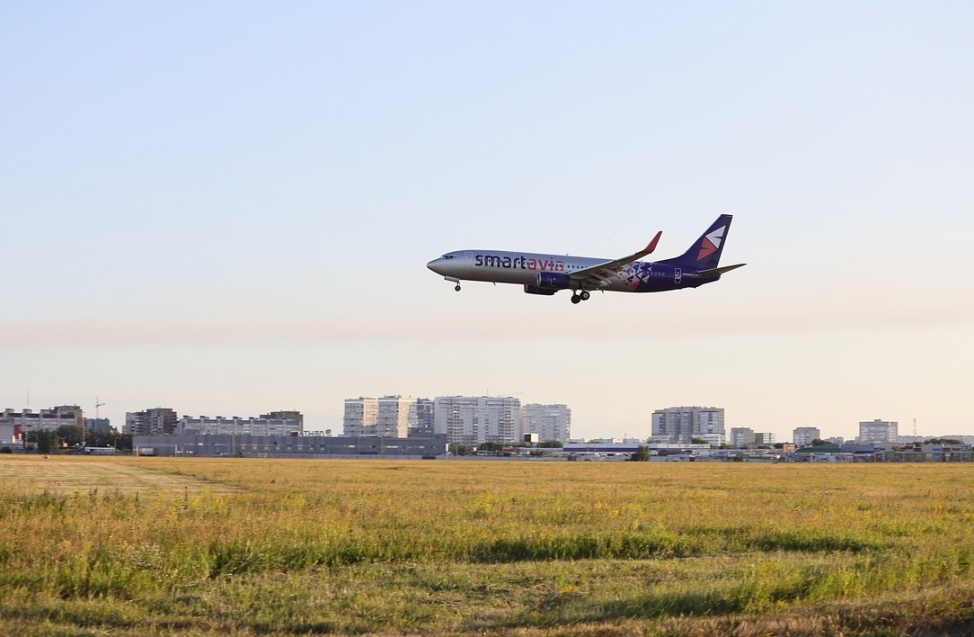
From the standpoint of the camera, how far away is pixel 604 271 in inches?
2438

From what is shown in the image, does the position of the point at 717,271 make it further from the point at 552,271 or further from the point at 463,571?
the point at 463,571

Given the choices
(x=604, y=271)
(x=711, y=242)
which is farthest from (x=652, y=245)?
(x=711, y=242)

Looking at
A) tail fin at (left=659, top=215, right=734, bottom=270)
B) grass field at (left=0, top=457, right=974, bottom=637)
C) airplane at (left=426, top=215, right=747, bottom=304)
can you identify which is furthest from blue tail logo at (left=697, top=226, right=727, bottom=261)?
grass field at (left=0, top=457, right=974, bottom=637)

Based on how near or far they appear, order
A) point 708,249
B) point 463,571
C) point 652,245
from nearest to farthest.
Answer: point 463,571 → point 652,245 → point 708,249

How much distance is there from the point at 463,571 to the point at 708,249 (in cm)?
5307

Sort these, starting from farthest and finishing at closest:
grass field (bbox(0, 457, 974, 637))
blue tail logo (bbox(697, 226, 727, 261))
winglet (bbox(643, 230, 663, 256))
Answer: blue tail logo (bbox(697, 226, 727, 261)) < winglet (bbox(643, 230, 663, 256)) < grass field (bbox(0, 457, 974, 637))

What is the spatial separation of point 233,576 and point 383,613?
15.4 ft

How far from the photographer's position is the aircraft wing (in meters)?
60.8

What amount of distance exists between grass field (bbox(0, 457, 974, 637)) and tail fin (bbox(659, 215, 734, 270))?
112 ft

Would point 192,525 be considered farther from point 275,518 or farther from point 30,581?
point 30,581

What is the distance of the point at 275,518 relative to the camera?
94.7ft

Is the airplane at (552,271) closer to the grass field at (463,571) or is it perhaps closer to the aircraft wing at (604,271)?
the aircraft wing at (604,271)

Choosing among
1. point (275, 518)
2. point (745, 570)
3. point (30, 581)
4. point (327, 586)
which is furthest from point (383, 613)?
point (275, 518)

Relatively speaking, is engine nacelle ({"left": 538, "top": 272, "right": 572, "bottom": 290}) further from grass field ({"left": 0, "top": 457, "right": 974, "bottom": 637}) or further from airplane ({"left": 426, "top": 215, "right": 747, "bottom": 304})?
grass field ({"left": 0, "top": 457, "right": 974, "bottom": 637})
